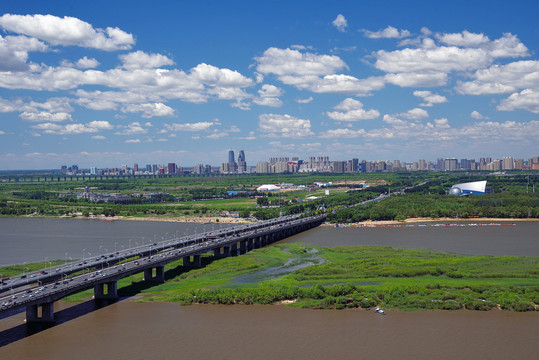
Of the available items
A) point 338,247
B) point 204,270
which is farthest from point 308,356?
point 338,247

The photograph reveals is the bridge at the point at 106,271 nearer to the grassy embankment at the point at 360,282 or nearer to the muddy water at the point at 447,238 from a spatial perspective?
the grassy embankment at the point at 360,282

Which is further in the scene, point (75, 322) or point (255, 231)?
point (255, 231)

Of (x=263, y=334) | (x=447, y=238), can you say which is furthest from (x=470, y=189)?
(x=263, y=334)

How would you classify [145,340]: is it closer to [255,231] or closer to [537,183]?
[255,231]

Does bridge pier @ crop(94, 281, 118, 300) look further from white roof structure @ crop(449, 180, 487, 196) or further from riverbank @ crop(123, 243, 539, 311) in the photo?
white roof structure @ crop(449, 180, 487, 196)

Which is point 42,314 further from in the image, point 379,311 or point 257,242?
point 257,242

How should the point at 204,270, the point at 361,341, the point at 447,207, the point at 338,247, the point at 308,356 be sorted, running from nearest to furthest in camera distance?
the point at 308,356 < the point at 361,341 < the point at 204,270 < the point at 338,247 < the point at 447,207

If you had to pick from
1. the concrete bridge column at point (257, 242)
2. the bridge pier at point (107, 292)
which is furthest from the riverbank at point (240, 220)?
the bridge pier at point (107, 292)
